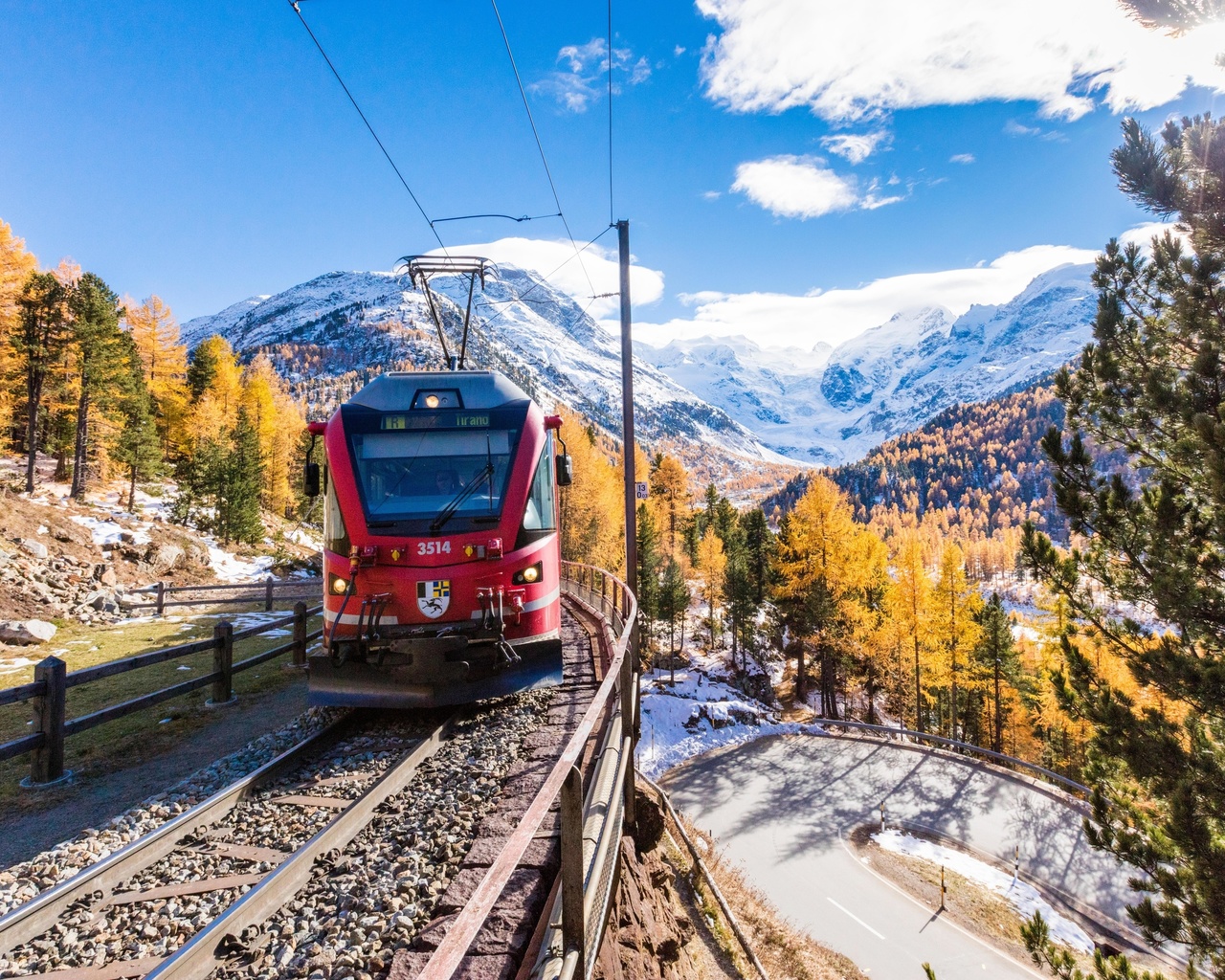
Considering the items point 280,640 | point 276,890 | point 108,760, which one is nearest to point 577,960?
point 276,890

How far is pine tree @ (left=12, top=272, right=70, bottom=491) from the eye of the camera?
82.9 feet

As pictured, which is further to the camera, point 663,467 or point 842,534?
point 663,467

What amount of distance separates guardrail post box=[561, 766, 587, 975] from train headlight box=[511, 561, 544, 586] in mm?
4190

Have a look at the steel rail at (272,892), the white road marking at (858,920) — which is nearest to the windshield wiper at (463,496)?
the steel rail at (272,892)

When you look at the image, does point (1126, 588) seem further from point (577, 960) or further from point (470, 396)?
point (470, 396)

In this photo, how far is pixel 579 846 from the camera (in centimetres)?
286

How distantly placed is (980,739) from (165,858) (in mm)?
44729

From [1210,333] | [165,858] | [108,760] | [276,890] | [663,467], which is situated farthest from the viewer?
[663,467]

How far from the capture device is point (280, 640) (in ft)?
51.9

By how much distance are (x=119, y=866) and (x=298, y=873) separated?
4.42 ft

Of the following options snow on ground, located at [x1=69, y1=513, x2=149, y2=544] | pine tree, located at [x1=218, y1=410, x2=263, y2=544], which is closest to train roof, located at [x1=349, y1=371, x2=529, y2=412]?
snow on ground, located at [x1=69, y1=513, x2=149, y2=544]

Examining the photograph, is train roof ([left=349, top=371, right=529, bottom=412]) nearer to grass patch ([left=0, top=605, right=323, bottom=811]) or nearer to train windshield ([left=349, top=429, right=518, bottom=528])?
train windshield ([left=349, top=429, right=518, bottom=528])

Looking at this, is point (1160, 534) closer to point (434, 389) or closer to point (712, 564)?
point (434, 389)

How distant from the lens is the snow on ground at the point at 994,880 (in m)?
14.5
